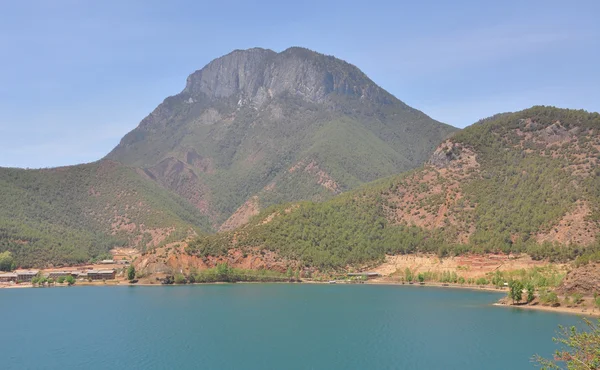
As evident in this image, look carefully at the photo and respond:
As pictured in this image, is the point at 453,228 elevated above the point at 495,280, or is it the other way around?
the point at 453,228

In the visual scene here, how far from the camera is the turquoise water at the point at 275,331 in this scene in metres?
68.4

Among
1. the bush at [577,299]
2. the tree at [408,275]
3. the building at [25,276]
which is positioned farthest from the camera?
the building at [25,276]

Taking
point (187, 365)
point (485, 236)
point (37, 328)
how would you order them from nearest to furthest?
1. point (187, 365)
2. point (37, 328)
3. point (485, 236)

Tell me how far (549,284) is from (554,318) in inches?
1295

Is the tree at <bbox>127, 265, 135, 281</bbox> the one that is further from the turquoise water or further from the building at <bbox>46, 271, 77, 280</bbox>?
the turquoise water

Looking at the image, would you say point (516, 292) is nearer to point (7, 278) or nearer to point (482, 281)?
point (482, 281)

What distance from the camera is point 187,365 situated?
6638 cm

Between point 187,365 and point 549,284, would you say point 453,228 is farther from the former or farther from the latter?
point 187,365

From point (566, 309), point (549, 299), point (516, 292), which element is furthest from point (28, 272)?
point (566, 309)

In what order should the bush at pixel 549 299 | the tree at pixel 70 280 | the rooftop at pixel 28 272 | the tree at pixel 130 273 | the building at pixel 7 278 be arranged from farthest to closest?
the rooftop at pixel 28 272 → the tree at pixel 130 273 → the tree at pixel 70 280 → the building at pixel 7 278 → the bush at pixel 549 299

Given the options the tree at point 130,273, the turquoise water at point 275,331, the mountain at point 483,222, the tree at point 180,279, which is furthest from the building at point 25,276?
the mountain at point 483,222

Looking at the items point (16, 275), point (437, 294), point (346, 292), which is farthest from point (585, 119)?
point (16, 275)

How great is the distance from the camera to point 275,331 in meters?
86.6

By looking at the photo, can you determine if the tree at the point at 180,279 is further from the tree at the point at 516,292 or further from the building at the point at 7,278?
the tree at the point at 516,292
